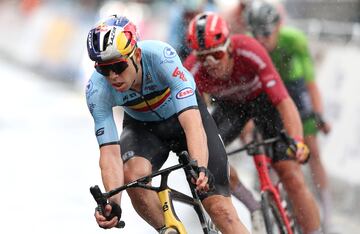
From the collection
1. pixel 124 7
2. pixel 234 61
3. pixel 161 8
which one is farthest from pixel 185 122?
pixel 124 7

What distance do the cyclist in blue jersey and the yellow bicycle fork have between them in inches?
10.2

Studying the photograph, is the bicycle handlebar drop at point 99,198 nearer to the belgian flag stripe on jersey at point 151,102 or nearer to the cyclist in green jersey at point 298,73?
the belgian flag stripe on jersey at point 151,102

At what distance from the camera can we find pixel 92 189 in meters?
5.36

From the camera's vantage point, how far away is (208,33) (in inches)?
288

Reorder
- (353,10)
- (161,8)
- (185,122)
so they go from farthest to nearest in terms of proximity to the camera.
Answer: (161,8), (353,10), (185,122)

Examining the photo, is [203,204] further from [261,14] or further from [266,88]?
[261,14]

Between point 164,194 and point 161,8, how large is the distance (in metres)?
12.6

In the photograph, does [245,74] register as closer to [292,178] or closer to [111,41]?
[292,178]

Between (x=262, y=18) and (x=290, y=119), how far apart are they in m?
2.17

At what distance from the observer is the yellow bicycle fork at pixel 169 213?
17.7 ft

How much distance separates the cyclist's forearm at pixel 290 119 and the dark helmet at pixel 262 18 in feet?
6.06

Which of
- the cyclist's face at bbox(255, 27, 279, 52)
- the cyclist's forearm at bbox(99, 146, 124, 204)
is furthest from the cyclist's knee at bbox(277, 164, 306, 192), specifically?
the cyclist's forearm at bbox(99, 146, 124, 204)

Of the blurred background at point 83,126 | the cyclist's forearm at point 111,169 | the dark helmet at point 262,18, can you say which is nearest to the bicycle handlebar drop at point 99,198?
the cyclist's forearm at point 111,169

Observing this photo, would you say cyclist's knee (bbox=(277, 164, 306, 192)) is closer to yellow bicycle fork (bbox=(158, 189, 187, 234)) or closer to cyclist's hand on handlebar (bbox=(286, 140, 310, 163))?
cyclist's hand on handlebar (bbox=(286, 140, 310, 163))
